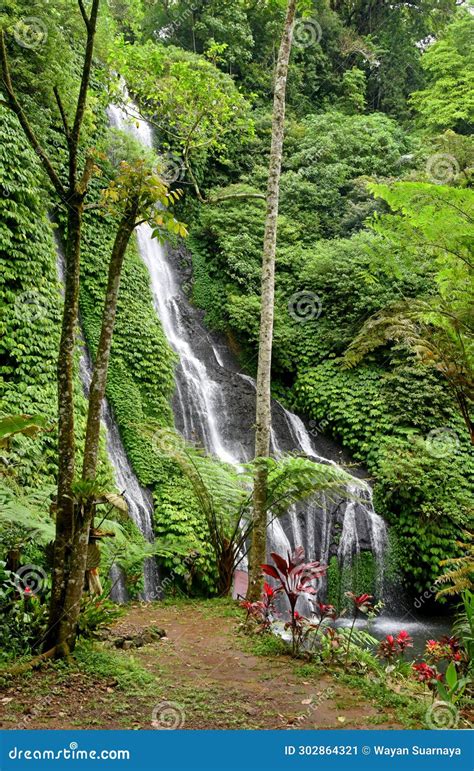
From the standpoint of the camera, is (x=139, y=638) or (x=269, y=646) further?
(x=139, y=638)

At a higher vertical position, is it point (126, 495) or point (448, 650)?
point (126, 495)

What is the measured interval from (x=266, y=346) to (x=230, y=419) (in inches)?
212

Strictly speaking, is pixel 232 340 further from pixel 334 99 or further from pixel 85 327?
pixel 334 99

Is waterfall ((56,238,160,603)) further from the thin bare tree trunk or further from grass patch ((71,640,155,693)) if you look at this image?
the thin bare tree trunk

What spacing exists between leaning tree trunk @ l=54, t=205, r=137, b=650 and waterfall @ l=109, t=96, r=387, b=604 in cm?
406

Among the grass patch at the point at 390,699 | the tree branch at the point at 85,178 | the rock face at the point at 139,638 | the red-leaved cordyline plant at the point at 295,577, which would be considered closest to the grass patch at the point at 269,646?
the red-leaved cordyline plant at the point at 295,577

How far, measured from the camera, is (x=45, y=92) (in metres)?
10.8

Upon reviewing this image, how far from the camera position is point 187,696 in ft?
12.2

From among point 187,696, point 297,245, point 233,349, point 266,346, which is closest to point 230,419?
point 233,349

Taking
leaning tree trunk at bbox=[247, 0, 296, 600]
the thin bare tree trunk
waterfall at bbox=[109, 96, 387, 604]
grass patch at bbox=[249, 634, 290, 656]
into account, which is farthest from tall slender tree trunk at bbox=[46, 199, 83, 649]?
waterfall at bbox=[109, 96, 387, 604]

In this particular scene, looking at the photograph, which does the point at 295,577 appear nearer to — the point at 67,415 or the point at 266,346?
the point at 67,415

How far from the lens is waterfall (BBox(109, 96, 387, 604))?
33.4ft

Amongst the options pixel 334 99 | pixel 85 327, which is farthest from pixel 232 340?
pixel 334 99

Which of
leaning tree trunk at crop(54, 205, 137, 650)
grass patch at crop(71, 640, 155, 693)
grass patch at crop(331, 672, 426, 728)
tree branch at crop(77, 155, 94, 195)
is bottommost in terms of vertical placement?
grass patch at crop(331, 672, 426, 728)
